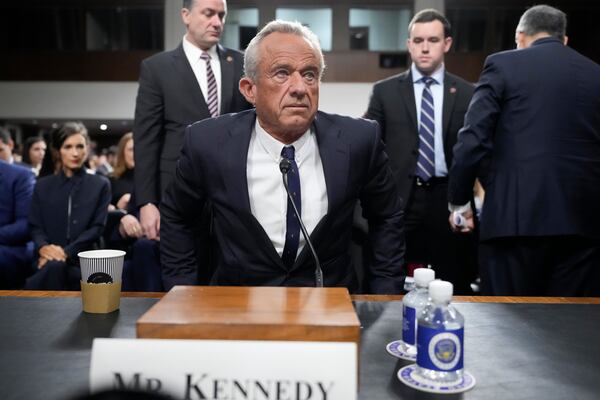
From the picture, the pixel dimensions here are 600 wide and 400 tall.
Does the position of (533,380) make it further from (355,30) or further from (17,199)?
(355,30)

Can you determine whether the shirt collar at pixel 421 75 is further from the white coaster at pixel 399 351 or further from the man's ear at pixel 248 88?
the white coaster at pixel 399 351

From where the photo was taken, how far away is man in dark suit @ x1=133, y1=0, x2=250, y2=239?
225 cm

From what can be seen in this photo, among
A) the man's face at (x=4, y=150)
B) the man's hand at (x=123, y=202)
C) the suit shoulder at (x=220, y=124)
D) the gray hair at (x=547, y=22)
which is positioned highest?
the gray hair at (x=547, y=22)

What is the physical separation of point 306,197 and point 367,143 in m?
0.24

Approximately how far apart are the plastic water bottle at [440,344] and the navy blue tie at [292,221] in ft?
2.21

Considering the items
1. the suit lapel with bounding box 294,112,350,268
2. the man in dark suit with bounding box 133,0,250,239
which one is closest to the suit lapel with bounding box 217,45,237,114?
the man in dark suit with bounding box 133,0,250,239

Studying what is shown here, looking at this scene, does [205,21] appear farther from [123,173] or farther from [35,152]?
[35,152]

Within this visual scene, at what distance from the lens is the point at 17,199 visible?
130 inches

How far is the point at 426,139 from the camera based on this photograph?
2.62 m

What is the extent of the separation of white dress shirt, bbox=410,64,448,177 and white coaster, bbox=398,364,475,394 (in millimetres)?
1859

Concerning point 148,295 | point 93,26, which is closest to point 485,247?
point 148,295

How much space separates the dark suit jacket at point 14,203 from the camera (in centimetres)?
325

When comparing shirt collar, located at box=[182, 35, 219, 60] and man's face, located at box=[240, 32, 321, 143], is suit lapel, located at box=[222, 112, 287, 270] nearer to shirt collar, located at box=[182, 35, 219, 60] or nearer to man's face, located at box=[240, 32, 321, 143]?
man's face, located at box=[240, 32, 321, 143]

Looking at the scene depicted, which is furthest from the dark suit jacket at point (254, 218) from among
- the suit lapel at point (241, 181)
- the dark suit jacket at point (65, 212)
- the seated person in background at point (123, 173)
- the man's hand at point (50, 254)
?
the seated person in background at point (123, 173)
